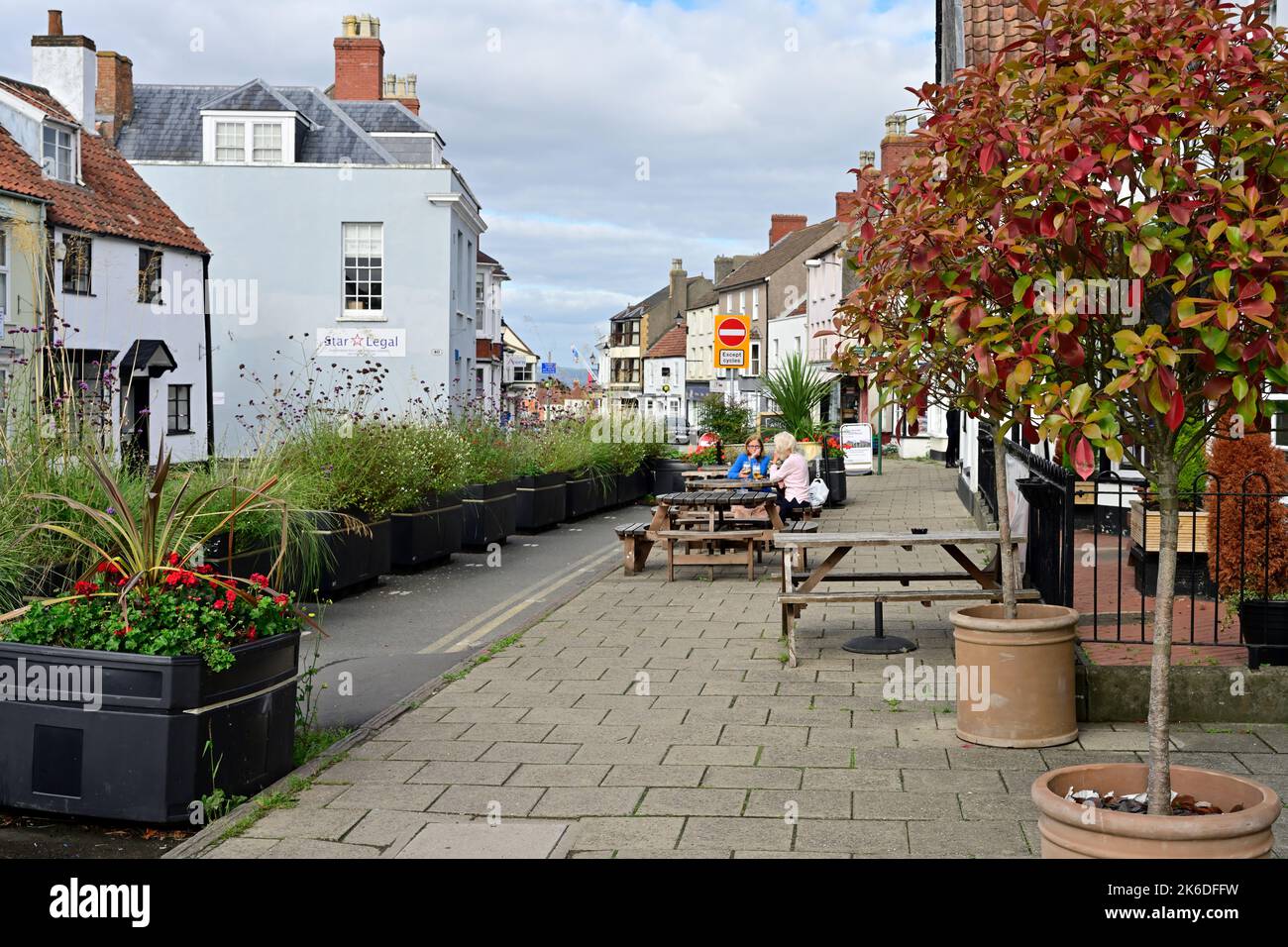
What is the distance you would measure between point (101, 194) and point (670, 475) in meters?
16.4

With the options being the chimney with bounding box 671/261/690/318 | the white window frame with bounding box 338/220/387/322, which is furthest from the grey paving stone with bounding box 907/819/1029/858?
the chimney with bounding box 671/261/690/318

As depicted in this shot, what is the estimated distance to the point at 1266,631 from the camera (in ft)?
22.3

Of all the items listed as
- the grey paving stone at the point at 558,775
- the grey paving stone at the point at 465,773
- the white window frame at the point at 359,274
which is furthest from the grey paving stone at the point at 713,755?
the white window frame at the point at 359,274

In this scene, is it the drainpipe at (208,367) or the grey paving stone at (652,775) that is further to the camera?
the drainpipe at (208,367)

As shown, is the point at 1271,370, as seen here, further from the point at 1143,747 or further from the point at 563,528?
the point at 563,528

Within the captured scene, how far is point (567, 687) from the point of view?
8148 mm

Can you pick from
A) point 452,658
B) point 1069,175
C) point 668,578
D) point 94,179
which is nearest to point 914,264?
point 1069,175

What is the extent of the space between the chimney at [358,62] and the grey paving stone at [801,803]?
125 ft

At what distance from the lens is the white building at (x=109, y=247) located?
27.8 m

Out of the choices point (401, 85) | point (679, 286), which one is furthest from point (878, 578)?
point (679, 286)

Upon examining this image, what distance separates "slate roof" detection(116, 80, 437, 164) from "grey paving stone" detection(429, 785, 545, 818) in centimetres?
3321

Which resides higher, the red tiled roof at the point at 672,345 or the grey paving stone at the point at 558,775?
the red tiled roof at the point at 672,345

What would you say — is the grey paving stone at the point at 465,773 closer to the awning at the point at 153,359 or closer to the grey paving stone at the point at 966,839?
the grey paving stone at the point at 966,839

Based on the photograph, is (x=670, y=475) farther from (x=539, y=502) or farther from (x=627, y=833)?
Answer: (x=627, y=833)
